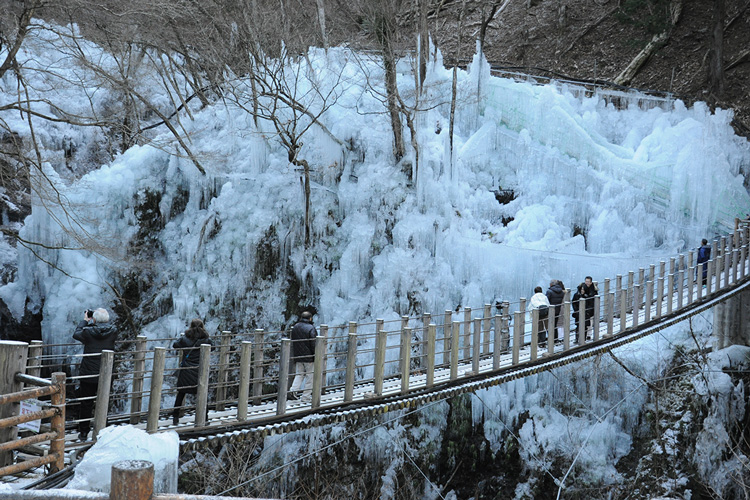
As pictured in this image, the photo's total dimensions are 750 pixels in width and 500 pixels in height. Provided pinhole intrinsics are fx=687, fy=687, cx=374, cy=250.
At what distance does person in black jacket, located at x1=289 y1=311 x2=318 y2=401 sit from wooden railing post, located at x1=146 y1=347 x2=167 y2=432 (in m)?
1.83

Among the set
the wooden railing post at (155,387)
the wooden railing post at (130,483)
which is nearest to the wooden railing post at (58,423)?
the wooden railing post at (155,387)

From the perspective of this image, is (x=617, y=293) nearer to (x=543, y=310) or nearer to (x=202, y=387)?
(x=543, y=310)

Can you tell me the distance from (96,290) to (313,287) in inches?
202

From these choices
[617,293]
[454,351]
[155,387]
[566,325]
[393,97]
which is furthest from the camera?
[393,97]

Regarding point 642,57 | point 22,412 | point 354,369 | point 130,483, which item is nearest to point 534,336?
point 354,369

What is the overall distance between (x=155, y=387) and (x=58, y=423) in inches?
49.3

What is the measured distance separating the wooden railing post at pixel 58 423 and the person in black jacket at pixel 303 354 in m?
3.08

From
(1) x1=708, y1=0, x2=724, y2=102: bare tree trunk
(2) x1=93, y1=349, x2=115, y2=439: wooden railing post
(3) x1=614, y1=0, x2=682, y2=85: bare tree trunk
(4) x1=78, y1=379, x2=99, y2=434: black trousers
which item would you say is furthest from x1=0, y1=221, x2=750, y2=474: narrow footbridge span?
(3) x1=614, y1=0, x2=682, y2=85: bare tree trunk

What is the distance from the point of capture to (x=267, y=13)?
708 inches

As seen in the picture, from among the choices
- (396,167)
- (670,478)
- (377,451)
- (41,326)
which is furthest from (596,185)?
(41,326)

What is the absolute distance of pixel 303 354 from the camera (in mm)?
7832

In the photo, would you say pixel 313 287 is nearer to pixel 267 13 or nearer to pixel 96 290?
pixel 96 290

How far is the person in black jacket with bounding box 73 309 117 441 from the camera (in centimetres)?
619

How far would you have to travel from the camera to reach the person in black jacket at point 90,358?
6.19 m
